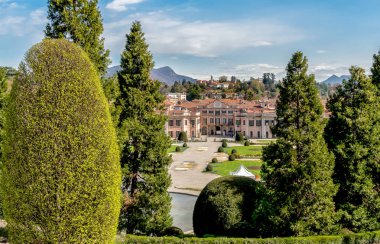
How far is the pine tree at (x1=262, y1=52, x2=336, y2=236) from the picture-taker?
14258 mm

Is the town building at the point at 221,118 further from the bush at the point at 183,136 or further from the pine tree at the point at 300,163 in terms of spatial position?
the pine tree at the point at 300,163

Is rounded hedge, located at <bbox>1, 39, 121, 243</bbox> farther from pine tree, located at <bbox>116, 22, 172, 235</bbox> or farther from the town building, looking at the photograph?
the town building

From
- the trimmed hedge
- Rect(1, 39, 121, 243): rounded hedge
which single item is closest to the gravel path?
the trimmed hedge

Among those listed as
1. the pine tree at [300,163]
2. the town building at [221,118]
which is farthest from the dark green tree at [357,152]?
the town building at [221,118]

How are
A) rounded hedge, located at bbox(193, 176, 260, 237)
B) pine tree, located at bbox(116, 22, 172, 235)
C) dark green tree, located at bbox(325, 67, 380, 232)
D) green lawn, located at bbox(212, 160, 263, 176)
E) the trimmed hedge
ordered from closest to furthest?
the trimmed hedge < dark green tree, located at bbox(325, 67, 380, 232) < rounded hedge, located at bbox(193, 176, 260, 237) < pine tree, located at bbox(116, 22, 172, 235) < green lawn, located at bbox(212, 160, 263, 176)

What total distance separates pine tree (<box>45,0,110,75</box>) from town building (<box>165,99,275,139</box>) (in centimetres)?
5732

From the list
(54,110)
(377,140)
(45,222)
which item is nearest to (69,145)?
(54,110)

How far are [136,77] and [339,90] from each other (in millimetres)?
9953

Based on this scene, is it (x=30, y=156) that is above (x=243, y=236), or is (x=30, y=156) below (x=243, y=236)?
above

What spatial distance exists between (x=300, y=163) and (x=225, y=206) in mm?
3898

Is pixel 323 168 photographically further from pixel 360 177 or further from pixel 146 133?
pixel 146 133

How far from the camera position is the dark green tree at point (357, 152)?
50.8ft

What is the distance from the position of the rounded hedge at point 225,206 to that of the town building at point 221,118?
5690cm

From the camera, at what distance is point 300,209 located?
563 inches
